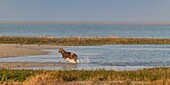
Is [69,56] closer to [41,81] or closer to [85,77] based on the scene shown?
[85,77]

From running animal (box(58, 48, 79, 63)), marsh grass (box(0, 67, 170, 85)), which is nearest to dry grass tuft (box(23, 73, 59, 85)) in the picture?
marsh grass (box(0, 67, 170, 85))

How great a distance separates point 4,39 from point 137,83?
48.1m

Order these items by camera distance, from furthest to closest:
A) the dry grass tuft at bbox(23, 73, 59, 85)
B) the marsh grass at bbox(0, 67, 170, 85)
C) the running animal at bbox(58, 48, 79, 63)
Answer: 1. the running animal at bbox(58, 48, 79, 63)
2. the marsh grass at bbox(0, 67, 170, 85)
3. the dry grass tuft at bbox(23, 73, 59, 85)

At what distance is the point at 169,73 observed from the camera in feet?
74.3

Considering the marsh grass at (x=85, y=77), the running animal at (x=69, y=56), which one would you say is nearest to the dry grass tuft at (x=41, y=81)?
the marsh grass at (x=85, y=77)

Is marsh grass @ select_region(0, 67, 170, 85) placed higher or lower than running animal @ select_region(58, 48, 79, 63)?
higher

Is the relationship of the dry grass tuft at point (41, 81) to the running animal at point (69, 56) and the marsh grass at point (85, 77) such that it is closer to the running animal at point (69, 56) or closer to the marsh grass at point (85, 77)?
the marsh grass at point (85, 77)

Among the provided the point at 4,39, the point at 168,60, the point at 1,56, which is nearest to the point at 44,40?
the point at 4,39

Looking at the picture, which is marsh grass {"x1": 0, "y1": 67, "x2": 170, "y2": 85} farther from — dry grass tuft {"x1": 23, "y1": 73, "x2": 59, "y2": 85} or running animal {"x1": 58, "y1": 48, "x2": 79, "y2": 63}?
running animal {"x1": 58, "y1": 48, "x2": 79, "y2": 63}

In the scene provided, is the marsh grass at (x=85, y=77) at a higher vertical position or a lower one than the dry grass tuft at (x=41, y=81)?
lower

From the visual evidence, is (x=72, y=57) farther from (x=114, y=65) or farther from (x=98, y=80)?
(x=98, y=80)

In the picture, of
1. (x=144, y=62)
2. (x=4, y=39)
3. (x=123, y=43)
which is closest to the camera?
(x=144, y=62)

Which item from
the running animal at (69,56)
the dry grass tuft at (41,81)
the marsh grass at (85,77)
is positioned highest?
the dry grass tuft at (41,81)

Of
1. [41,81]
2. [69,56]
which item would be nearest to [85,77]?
[41,81]
